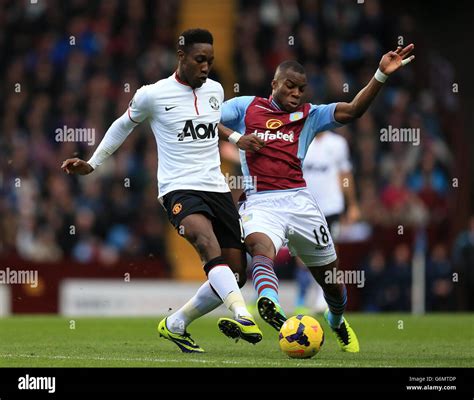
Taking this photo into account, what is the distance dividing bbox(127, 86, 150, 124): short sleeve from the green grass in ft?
5.77

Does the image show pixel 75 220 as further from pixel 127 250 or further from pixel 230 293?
pixel 230 293

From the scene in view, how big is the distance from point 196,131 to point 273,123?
2.44 ft

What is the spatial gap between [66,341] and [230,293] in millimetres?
2255

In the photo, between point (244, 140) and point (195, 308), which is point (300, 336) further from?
point (244, 140)

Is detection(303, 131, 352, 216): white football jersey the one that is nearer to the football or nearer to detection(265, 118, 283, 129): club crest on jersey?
detection(265, 118, 283, 129): club crest on jersey

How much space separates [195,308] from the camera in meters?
Answer: 9.20

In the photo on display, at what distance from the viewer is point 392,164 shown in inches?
753

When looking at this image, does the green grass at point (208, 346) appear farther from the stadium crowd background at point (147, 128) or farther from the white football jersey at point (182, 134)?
the stadium crowd background at point (147, 128)

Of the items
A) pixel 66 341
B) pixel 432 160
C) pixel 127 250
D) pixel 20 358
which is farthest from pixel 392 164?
Result: pixel 20 358

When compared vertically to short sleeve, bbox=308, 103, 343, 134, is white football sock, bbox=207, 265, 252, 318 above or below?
below

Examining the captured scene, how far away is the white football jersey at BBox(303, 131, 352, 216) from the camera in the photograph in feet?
44.1

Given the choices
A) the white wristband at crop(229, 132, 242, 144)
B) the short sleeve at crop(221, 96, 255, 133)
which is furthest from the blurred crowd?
the white wristband at crop(229, 132, 242, 144)

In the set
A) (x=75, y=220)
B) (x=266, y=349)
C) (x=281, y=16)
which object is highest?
(x=281, y=16)

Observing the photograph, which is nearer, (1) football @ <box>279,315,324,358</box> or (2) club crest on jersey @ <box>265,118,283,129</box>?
(1) football @ <box>279,315,324,358</box>
